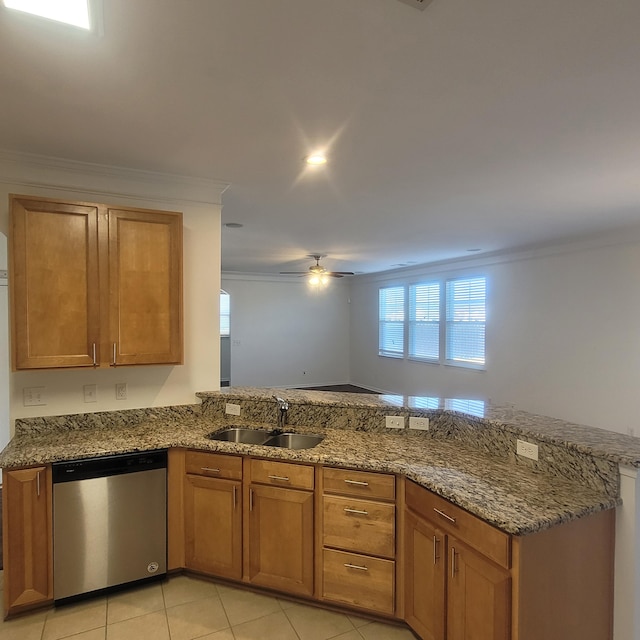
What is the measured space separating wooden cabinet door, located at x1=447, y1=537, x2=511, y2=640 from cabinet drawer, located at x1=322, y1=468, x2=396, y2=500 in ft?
1.37

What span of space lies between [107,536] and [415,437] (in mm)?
1897

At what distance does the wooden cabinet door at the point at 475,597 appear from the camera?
5.10ft

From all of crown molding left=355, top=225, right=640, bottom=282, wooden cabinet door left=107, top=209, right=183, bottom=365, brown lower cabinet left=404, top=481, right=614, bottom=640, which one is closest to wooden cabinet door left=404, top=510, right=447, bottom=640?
brown lower cabinet left=404, top=481, right=614, bottom=640

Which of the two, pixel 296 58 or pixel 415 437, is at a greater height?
pixel 296 58

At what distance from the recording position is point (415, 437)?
8.71 feet

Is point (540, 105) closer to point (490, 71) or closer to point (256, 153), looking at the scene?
point (490, 71)

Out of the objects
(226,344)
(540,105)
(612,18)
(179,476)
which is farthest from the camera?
(226,344)

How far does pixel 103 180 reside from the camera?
276cm

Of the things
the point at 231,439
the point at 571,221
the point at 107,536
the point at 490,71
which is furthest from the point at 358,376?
the point at 490,71

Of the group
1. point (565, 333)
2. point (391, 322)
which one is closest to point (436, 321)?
point (391, 322)

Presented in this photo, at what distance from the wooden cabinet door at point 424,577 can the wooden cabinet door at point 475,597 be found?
55mm

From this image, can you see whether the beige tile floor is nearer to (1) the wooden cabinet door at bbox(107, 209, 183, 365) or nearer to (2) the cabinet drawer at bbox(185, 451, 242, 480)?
(2) the cabinet drawer at bbox(185, 451, 242, 480)

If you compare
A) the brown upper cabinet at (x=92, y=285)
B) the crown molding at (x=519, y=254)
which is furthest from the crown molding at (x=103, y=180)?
the crown molding at (x=519, y=254)

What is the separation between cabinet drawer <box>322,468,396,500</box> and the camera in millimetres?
2150
